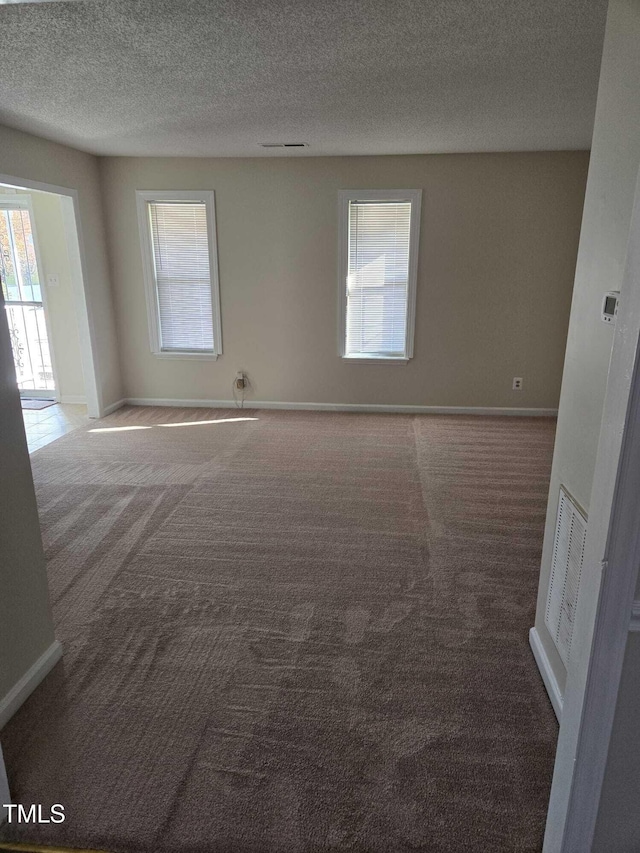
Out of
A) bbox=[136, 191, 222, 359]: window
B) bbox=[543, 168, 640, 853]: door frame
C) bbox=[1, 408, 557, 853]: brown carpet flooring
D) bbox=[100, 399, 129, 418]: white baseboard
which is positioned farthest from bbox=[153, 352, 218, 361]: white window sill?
bbox=[543, 168, 640, 853]: door frame

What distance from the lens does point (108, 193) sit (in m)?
5.33

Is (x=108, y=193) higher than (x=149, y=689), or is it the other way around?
(x=108, y=193)

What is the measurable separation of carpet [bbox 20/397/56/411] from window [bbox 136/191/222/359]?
1.39 meters

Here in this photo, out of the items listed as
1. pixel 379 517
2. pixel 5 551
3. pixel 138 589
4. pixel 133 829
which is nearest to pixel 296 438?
pixel 379 517

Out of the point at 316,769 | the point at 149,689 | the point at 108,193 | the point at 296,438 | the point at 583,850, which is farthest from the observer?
the point at 108,193

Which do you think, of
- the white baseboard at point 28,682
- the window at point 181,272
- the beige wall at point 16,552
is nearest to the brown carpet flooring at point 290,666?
the white baseboard at point 28,682

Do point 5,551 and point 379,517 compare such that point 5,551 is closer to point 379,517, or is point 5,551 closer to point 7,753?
point 7,753

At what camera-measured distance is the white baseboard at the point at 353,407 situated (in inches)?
217

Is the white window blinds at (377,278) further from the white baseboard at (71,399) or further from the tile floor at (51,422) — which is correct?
the white baseboard at (71,399)

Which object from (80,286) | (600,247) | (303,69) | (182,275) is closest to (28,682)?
(600,247)

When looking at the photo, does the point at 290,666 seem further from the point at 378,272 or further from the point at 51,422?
the point at 51,422

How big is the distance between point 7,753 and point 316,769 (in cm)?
99

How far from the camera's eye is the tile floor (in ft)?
16.0

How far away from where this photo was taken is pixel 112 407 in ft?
18.7
